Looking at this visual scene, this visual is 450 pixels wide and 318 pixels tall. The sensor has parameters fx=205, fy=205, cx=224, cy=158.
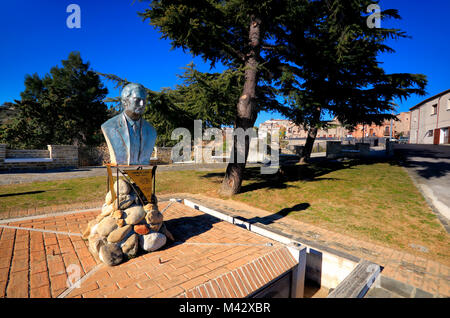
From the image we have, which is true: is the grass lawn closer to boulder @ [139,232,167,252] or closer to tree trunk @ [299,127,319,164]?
tree trunk @ [299,127,319,164]

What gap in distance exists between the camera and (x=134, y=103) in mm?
3619

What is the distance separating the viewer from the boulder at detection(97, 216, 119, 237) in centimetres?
338

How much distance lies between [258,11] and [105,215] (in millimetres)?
7632

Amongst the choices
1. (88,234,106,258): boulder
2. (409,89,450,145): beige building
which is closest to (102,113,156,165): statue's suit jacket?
(88,234,106,258): boulder

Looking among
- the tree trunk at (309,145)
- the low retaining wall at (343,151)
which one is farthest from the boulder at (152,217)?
the low retaining wall at (343,151)

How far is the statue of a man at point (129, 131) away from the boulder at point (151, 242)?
1.33 meters

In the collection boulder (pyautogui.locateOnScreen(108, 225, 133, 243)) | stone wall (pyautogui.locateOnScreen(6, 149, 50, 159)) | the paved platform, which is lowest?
the paved platform

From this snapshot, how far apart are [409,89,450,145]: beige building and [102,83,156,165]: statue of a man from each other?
39347mm

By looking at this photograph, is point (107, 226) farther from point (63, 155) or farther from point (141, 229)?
point (63, 155)

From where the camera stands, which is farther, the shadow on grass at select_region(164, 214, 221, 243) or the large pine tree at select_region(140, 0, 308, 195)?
the large pine tree at select_region(140, 0, 308, 195)

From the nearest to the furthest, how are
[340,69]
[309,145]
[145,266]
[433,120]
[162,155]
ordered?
[145,266], [340,69], [309,145], [162,155], [433,120]

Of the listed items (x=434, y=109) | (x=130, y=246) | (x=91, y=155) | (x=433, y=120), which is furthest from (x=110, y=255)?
(x=434, y=109)

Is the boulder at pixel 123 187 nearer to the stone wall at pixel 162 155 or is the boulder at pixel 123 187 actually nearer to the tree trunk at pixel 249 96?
the tree trunk at pixel 249 96

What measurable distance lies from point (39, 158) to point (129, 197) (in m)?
16.0
